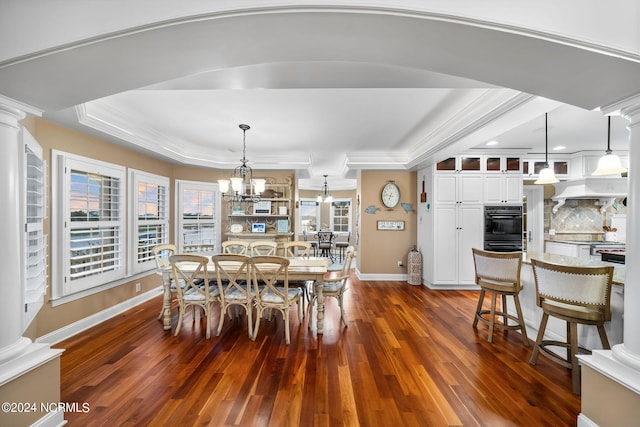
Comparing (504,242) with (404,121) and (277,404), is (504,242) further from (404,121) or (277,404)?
(277,404)

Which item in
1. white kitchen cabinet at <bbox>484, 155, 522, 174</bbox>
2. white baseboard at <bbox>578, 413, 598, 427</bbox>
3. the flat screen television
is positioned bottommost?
white baseboard at <bbox>578, 413, 598, 427</bbox>

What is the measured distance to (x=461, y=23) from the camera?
1.16 m

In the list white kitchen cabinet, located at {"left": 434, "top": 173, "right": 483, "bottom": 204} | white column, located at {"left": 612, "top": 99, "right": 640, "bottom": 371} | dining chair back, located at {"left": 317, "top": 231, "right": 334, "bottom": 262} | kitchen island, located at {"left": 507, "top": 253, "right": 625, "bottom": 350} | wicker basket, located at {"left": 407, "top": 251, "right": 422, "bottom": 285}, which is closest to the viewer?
white column, located at {"left": 612, "top": 99, "right": 640, "bottom": 371}

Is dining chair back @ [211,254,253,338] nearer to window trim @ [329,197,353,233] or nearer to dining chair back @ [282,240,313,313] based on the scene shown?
dining chair back @ [282,240,313,313]

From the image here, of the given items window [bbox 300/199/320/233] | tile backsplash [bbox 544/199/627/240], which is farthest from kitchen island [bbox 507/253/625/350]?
window [bbox 300/199/320/233]

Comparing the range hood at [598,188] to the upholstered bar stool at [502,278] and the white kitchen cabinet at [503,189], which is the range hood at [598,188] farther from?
the upholstered bar stool at [502,278]

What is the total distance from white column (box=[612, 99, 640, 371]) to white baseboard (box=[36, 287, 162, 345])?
4.78 meters

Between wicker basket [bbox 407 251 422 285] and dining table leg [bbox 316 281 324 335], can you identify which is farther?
wicker basket [bbox 407 251 422 285]

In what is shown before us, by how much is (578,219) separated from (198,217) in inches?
309

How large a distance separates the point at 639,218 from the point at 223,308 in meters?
3.39

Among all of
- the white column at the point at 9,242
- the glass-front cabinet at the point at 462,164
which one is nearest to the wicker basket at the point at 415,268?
the glass-front cabinet at the point at 462,164

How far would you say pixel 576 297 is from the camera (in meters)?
2.04

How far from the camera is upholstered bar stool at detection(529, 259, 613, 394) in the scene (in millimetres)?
1950

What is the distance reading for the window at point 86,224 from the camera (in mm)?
2906
